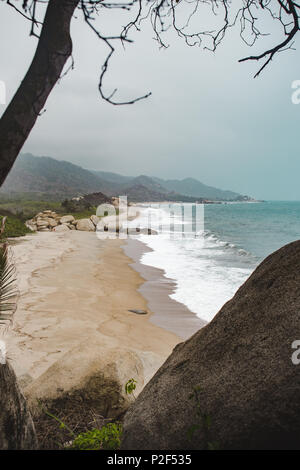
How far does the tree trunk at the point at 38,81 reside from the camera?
1.86m

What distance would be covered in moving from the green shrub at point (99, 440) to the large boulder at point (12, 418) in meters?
0.51

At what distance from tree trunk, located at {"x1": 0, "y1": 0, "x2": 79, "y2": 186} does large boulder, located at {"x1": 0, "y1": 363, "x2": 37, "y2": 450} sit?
127 centimetres

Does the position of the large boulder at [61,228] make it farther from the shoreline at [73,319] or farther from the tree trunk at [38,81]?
the tree trunk at [38,81]

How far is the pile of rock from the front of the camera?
29078mm

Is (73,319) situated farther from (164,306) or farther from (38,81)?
(38,81)

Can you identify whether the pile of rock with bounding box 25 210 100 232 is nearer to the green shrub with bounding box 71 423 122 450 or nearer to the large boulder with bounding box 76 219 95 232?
the large boulder with bounding box 76 219 95 232

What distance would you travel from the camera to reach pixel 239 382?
6.89 feet

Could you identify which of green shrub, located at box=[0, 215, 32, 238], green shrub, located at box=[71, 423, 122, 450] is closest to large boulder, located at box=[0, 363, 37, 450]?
green shrub, located at box=[71, 423, 122, 450]

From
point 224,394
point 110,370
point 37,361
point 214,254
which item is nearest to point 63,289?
point 37,361

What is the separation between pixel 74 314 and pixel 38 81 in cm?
674

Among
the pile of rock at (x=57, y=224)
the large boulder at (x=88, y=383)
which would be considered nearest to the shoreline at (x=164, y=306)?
the large boulder at (x=88, y=383)

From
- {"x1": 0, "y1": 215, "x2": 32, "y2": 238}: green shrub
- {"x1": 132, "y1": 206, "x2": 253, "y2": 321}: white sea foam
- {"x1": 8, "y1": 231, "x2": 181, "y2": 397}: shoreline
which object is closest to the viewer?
{"x1": 8, "y1": 231, "x2": 181, "y2": 397}: shoreline

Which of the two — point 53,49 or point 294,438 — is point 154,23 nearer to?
point 53,49

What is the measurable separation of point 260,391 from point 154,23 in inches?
114
